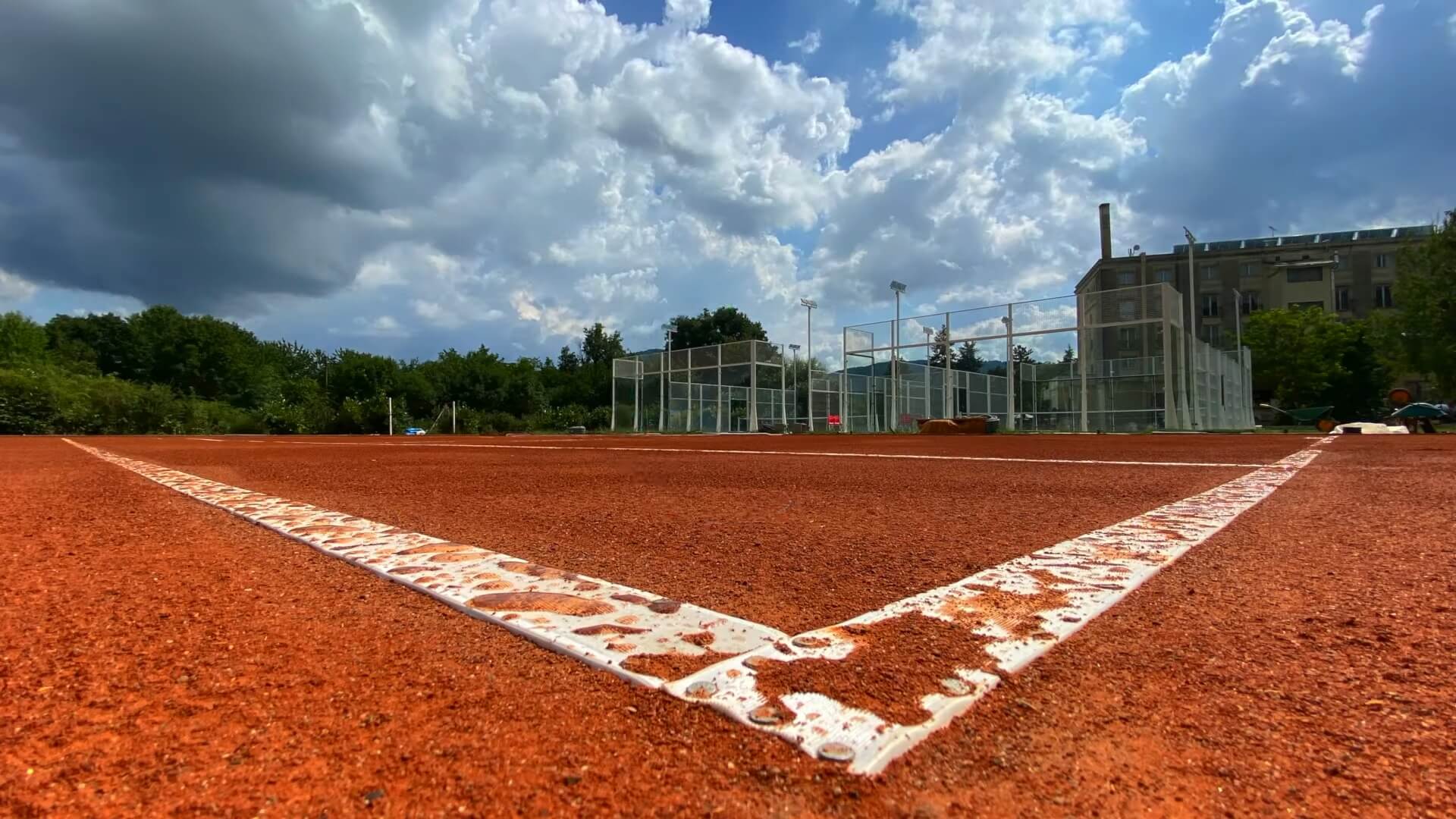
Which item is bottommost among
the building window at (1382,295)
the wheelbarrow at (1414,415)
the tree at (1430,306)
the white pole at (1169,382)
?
the wheelbarrow at (1414,415)

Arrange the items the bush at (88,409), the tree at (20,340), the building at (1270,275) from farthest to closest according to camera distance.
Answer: the building at (1270,275), the tree at (20,340), the bush at (88,409)

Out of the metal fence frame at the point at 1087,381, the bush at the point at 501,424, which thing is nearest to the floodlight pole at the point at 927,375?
the metal fence frame at the point at 1087,381

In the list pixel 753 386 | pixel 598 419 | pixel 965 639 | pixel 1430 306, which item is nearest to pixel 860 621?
pixel 965 639

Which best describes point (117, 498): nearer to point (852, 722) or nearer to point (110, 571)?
point (110, 571)

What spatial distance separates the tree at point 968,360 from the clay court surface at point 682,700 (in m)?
19.2

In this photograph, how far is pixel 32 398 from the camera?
22.7 meters

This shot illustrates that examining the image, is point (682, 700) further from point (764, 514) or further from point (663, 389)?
point (663, 389)

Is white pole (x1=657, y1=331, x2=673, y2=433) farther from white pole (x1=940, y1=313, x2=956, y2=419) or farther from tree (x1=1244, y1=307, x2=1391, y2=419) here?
tree (x1=1244, y1=307, x2=1391, y2=419)

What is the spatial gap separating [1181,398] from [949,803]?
19.1 meters

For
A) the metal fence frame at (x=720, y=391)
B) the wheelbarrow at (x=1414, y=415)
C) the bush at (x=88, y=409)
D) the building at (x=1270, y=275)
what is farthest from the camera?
the building at (x=1270, y=275)

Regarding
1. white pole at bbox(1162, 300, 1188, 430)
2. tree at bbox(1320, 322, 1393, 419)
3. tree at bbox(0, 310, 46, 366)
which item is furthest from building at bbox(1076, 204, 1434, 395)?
tree at bbox(0, 310, 46, 366)

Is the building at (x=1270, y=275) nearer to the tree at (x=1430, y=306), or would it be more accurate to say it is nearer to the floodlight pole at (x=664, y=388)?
the tree at (x=1430, y=306)

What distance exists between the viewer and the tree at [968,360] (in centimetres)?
2105

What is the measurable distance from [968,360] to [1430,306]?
1525 cm
